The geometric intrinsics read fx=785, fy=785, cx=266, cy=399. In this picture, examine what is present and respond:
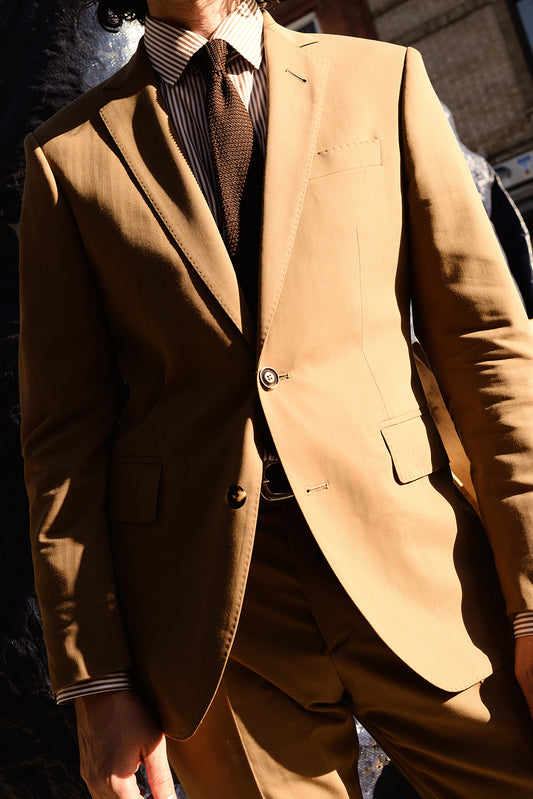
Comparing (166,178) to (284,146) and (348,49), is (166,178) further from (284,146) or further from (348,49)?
(348,49)

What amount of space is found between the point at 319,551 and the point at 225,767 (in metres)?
0.44

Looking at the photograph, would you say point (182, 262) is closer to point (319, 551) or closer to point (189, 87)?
point (189, 87)

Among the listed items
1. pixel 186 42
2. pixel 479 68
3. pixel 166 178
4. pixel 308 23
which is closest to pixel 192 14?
pixel 186 42

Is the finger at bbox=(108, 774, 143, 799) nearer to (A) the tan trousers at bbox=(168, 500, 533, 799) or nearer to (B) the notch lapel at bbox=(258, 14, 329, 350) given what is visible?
(A) the tan trousers at bbox=(168, 500, 533, 799)

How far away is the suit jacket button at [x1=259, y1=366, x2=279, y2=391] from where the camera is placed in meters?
1.42

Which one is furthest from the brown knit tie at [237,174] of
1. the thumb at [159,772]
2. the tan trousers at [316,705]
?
the thumb at [159,772]

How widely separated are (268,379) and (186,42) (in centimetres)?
79

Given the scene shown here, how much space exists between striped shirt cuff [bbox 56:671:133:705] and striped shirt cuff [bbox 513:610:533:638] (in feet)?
2.37

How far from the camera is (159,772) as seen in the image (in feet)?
4.83

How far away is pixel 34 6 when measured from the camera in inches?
121

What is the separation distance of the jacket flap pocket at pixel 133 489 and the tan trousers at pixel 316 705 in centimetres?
22

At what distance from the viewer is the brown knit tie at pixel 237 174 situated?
5.01 ft

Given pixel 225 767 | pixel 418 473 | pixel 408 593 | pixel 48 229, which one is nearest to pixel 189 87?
pixel 48 229

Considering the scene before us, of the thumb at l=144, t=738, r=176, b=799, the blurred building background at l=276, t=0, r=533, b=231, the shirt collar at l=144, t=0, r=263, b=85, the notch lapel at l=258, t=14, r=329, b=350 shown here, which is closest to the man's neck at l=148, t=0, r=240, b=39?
the shirt collar at l=144, t=0, r=263, b=85
